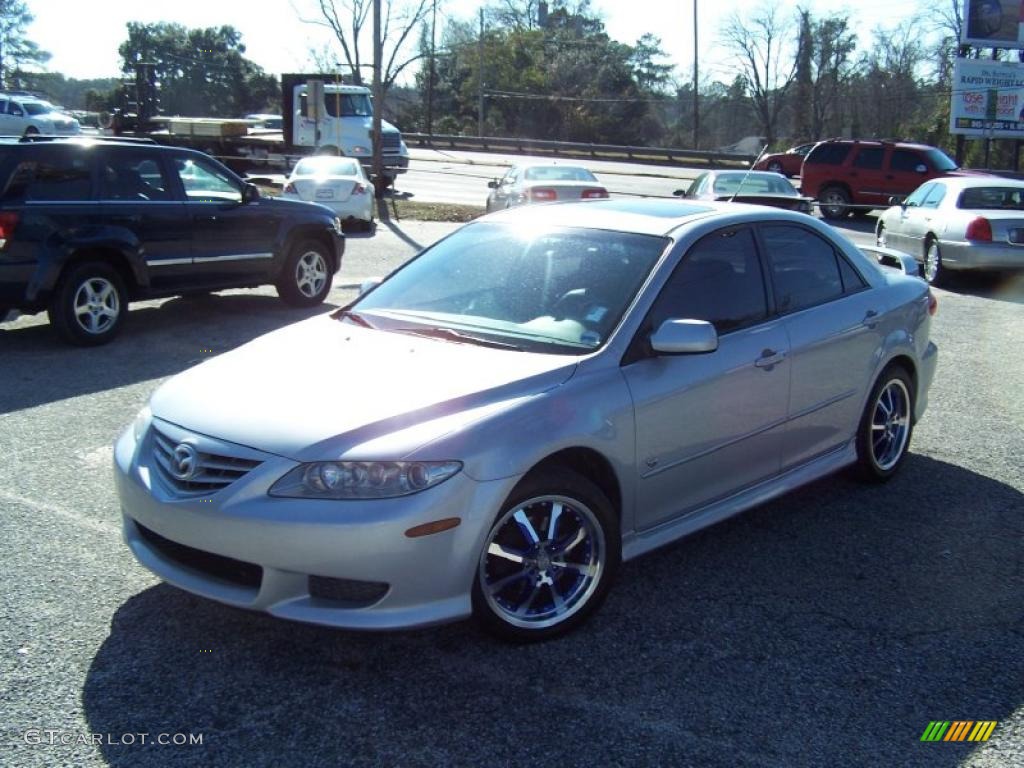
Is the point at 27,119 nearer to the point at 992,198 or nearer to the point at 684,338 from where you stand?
the point at 992,198

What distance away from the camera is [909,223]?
15547 millimetres

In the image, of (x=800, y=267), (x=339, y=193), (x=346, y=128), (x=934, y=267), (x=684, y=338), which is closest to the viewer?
(x=684, y=338)

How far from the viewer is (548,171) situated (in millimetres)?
19797

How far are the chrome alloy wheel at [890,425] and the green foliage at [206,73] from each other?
87485 mm

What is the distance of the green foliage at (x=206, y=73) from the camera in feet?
295

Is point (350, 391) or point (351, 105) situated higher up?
point (351, 105)

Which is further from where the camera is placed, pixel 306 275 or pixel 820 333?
pixel 306 275

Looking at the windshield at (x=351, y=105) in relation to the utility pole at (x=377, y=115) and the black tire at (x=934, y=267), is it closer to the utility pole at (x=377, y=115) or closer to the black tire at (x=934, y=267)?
the utility pole at (x=377, y=115)

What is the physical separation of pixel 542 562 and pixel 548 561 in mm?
25

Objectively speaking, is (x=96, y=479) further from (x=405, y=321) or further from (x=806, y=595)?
(x=806, y=595)

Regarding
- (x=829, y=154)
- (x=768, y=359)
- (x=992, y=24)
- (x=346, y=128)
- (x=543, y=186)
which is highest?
(x=992, y=24)

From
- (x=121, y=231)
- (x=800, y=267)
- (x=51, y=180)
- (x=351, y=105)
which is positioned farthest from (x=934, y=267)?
(x=351, y=105)

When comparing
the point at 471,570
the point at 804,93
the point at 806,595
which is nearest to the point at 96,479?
the point at 471,570

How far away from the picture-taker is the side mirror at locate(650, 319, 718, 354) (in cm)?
418
